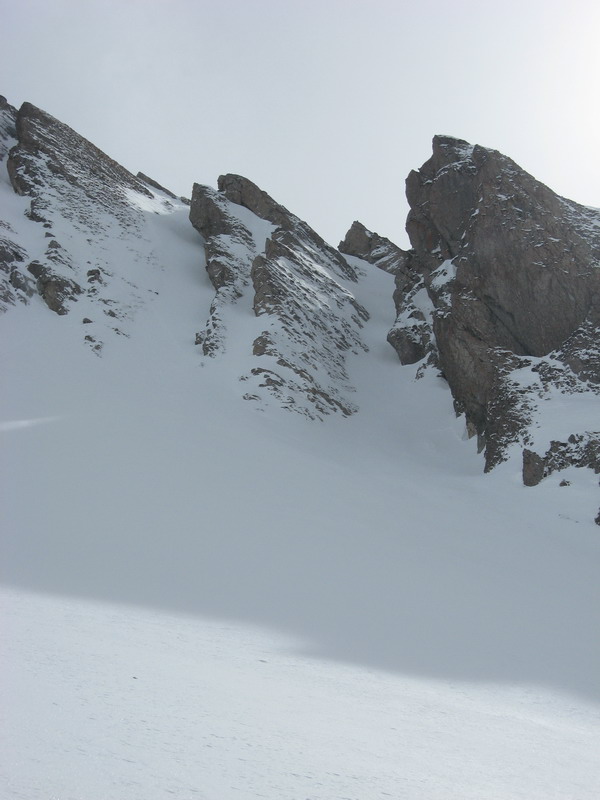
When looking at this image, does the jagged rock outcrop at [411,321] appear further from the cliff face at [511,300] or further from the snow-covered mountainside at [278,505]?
the cliff face at [511,300]

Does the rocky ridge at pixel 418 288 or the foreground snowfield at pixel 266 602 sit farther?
the rocky ridge at pixel 418 288

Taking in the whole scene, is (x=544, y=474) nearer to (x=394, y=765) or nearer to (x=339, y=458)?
(x=339, y=458)

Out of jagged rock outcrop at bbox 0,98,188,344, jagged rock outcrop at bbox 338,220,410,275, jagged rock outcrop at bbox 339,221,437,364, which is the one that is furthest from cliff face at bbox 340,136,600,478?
jagged rock outcrop at bbox 338,220,410,275

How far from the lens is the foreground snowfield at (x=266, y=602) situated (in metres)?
4.21

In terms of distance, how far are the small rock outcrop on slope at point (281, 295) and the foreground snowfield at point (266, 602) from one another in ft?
7.42

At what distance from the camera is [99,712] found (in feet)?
14.1

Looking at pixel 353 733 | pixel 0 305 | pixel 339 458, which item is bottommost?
pixel 353 733

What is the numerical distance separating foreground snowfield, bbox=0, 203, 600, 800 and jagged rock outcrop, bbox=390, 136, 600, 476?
270 cm

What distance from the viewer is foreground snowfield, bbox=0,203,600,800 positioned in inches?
166

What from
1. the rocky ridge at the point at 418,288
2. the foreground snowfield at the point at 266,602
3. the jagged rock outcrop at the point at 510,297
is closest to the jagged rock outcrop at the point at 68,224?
the rocky ridge at the point at 418,288

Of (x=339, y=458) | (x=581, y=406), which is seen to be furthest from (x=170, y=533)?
(x=581, y=406)

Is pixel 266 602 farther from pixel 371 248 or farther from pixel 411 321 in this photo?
pixel 371 248

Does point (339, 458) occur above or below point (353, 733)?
above

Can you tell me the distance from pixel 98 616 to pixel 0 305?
23.1 metres
